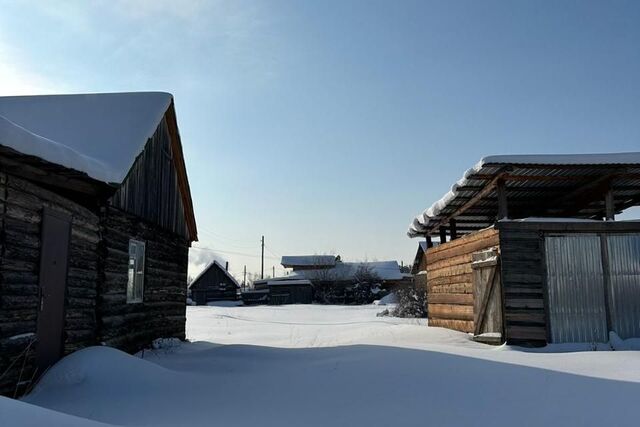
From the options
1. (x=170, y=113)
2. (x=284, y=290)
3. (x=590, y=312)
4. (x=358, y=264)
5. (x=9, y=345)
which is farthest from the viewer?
(x=358, y=264)

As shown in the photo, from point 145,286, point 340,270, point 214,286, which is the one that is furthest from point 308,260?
point 145,286

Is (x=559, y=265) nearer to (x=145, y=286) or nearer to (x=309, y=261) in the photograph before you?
(x=145, y=286)

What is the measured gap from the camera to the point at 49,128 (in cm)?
1179

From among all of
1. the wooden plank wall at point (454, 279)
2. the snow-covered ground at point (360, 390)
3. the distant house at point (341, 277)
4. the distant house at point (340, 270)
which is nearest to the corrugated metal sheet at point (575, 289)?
the wooden plank wall at point (454, 279)

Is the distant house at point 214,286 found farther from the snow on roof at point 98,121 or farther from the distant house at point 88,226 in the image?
the snow on roof at point 98,121

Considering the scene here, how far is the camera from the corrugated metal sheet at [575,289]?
12852mm

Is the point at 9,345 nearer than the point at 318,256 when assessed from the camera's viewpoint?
Yes

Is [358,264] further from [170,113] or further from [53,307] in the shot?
[53,307]

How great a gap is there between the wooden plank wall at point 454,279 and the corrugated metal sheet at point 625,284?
283 cm

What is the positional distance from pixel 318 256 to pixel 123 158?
60.2 meters

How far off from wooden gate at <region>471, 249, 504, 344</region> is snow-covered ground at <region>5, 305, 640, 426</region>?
2.14 metres

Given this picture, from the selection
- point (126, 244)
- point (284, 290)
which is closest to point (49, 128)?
point (126, 244)

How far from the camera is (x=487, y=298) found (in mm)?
13844

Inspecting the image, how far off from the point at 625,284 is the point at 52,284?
1231 centimetres
